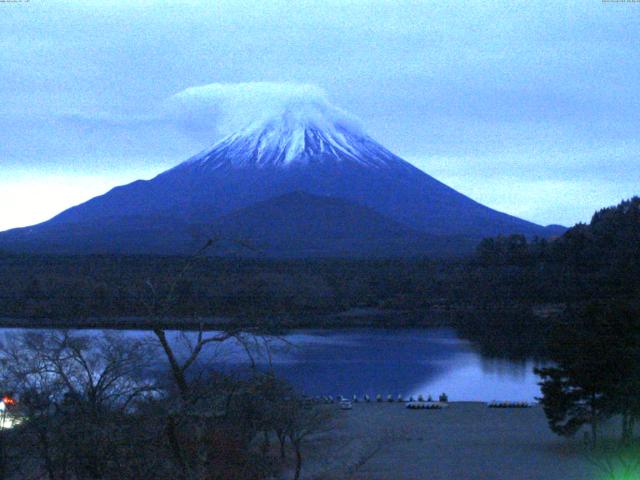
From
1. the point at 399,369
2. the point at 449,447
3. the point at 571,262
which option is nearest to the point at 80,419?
the point at 449,447

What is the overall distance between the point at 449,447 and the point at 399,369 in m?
12.2

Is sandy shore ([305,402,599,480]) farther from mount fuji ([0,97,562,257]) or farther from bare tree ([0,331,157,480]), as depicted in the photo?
mount fuji ([0,97,562,257])

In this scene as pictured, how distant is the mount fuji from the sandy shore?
39.0 metres

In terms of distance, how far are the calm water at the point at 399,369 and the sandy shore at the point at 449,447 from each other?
9.46 feet

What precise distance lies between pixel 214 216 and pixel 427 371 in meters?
50.4

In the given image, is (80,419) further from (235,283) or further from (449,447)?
(235,283)

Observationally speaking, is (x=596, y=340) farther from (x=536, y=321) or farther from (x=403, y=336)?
(x=536, y=321)

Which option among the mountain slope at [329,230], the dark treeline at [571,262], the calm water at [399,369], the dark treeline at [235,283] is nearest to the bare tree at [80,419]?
the dark treeline at [235,283]

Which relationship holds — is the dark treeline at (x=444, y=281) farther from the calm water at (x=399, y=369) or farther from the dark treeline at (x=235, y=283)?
the calm water at (x=399, y=369)

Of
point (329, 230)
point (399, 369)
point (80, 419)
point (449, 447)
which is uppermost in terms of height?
point (329, 230)

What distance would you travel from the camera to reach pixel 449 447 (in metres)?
14.4

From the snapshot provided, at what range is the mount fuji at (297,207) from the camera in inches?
2518

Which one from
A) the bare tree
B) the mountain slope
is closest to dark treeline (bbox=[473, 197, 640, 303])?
the mountain slope

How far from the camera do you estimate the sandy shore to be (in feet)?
38.9
